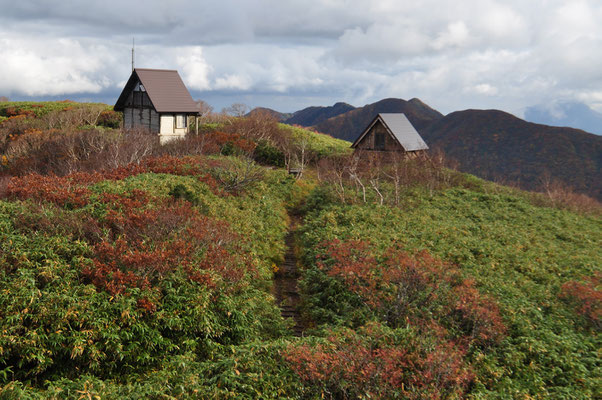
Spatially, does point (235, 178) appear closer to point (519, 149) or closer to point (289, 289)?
point (289, 289)

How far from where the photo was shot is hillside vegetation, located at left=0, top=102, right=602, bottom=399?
863 centimetres

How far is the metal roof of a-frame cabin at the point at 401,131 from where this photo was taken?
134 ft

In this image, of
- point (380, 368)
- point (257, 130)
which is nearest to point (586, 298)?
point (380, 368)

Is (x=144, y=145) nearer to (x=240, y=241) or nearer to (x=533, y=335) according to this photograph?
(x=240, y=241)

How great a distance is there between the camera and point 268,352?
31.1ft

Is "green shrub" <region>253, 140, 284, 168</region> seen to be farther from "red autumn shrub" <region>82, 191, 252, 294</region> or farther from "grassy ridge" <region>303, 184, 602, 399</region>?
"red autumn shrub" <region>82, 191, 252, 294</region>

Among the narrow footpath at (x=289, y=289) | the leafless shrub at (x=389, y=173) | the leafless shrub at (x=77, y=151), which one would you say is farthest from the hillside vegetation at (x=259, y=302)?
the leafless shrub at (x=389, y=173)

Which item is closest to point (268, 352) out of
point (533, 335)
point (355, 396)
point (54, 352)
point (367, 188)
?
point (355, 396)

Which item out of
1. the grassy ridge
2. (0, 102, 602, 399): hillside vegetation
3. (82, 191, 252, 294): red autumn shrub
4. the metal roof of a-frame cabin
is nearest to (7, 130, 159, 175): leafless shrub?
(0, 102, 602, 399): hillside vegetation

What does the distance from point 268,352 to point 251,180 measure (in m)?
16.6

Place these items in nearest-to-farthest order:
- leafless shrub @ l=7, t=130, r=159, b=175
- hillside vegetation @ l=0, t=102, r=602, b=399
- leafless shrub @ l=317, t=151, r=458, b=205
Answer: hillside vegetation @ l=0, t=102, r=602, b=399 < leafless shrub @ l=7, t=130, r=159, b=175 < leafless shrub @ l=317, t=151, r=458, b=205

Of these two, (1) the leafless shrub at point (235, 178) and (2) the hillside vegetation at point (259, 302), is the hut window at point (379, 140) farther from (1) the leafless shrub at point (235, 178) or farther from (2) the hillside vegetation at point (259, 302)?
(2) the hillside vegetation at point (259, 302)

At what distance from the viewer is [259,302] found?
13.1m

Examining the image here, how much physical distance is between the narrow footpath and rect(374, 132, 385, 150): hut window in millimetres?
23982
